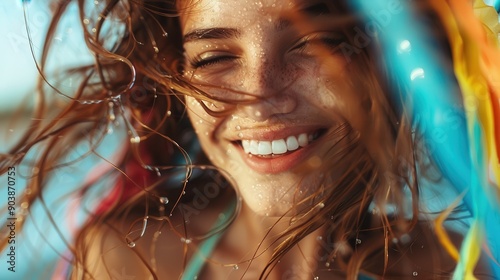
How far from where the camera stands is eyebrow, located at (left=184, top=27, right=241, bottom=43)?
1.97ft

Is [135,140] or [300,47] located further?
[135,140]

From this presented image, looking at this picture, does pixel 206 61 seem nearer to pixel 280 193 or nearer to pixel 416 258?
pixel 280 193

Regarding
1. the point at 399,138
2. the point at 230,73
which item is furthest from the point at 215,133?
the point at 399,138

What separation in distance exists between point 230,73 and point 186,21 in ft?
0.24

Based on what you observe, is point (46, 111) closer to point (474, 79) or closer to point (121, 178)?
point (121, 178)

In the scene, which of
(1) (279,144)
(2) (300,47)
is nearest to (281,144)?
(1) (279,144)

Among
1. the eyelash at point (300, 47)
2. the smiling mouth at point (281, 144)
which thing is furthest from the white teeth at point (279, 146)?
the eyelash at point (300, 47)

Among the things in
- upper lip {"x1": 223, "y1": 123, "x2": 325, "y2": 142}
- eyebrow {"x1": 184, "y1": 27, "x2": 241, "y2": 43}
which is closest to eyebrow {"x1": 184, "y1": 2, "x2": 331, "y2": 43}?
eyebrow {"x1": 184, "y1": 27, "x2": 241, "y2": 43}

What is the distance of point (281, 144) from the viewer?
0.65 meters

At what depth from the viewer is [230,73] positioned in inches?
24.6

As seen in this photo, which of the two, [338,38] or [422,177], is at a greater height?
[338,38]

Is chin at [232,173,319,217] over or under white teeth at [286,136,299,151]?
under

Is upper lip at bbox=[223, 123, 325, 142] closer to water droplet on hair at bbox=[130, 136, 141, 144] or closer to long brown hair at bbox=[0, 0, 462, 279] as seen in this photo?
long brown hair at bbox=[0, 0, 462, 279]

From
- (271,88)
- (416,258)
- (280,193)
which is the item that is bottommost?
(416,258)
